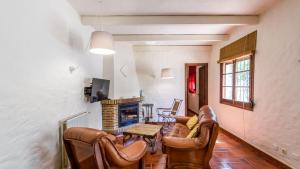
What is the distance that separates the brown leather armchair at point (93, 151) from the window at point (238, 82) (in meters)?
2.93

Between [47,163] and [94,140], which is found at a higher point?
[94,140]

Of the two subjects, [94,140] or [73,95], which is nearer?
[94,140]

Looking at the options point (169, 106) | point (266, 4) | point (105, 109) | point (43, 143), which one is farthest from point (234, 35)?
point (43, 143)

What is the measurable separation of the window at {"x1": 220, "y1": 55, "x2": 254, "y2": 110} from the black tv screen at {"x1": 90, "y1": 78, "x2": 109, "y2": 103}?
3.10 m

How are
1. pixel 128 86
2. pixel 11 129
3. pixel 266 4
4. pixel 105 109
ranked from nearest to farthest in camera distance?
pixel 11 129 < pixel 266 4 < pixel 105 109 < pixel 128 86

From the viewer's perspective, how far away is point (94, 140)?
1.77m

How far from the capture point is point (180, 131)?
3.57m

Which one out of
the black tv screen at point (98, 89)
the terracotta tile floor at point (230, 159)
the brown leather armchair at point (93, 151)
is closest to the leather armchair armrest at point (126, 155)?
the brown leather armchair at point (93, 151)

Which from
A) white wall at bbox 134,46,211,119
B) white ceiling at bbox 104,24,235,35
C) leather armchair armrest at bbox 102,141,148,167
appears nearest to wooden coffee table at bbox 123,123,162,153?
leather armchair armrest at bbox 102,141,148,167

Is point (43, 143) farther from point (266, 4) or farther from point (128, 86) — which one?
point (266, 4)

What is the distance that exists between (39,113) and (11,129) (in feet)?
1.55

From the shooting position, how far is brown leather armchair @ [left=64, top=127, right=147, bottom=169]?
1.82 meters

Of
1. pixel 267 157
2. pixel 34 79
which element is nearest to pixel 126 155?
pixel 34 79

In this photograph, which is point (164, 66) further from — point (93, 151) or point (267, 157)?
point (93, 151)
